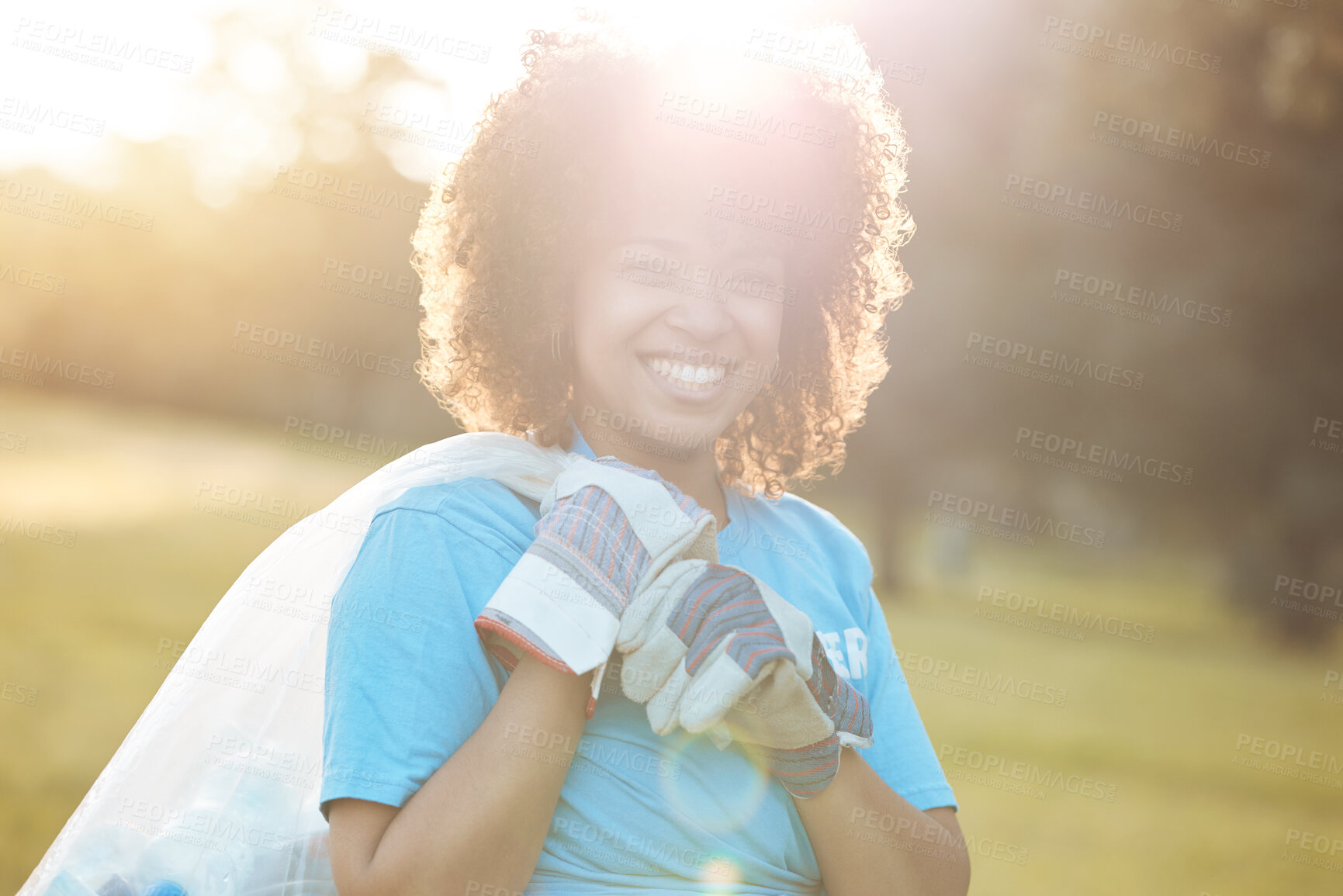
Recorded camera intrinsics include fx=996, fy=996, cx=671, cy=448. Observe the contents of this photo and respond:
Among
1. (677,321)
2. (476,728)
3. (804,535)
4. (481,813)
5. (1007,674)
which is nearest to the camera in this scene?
(481,813)

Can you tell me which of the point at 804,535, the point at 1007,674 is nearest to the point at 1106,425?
the point at 1007,674

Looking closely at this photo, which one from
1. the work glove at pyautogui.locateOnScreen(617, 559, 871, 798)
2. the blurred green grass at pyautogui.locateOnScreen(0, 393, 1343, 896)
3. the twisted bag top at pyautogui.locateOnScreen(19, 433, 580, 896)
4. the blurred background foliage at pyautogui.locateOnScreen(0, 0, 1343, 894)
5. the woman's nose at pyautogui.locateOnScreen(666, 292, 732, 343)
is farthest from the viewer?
the blurred background foliage at pyautogui.locateOnScreen(0, 0, 1343, 894)

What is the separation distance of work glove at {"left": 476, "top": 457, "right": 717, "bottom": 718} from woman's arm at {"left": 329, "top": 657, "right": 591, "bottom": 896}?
0.05m

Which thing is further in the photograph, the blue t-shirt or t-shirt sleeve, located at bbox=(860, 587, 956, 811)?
t-shirt sleeve, located at bbox=(860, 587, 956, 811)

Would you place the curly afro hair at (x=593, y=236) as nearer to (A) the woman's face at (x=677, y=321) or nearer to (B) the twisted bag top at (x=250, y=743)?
(A) the woman's face at (x=677, y=321)

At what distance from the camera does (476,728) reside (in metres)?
1.36

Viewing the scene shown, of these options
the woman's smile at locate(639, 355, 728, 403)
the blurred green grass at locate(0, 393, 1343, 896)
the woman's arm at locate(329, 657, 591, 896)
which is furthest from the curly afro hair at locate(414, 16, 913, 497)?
the blurred green grass at locate(0, 393, 1343, 896)

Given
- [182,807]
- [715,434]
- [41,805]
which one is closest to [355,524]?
[182,807]

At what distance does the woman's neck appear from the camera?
6.02 ft

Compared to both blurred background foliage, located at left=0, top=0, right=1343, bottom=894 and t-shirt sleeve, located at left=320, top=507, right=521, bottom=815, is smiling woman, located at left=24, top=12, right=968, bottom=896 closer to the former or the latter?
t-shirt sleeve, located at left=320, top=507, right=521, bottom=815

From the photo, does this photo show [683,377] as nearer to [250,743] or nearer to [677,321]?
[677,321]

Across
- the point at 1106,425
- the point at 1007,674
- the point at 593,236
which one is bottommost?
the point at 1007,674

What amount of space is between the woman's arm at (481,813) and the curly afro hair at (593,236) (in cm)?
64

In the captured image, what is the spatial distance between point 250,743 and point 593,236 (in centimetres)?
103
